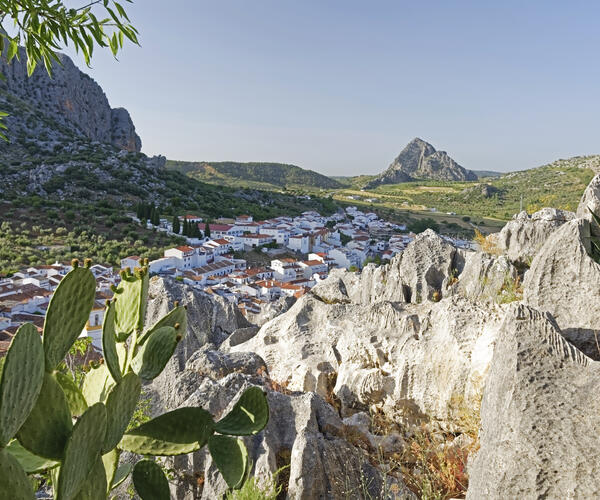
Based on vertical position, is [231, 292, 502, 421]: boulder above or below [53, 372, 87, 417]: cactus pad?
below

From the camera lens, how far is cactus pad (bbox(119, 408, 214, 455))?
2.25 metres

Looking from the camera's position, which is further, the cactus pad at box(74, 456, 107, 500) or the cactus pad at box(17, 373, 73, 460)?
the cactus pad at box(74, 456, 107, 500)

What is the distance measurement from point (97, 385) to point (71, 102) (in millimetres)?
115750

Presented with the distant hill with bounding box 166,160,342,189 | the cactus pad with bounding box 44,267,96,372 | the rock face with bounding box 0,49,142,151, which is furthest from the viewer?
the distant hill with bounding box 166,160,342,189

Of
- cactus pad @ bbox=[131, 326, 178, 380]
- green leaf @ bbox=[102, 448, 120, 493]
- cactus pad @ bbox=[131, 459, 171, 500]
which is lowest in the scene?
cactus pad @ bbox=[131, 459, 171, 500]

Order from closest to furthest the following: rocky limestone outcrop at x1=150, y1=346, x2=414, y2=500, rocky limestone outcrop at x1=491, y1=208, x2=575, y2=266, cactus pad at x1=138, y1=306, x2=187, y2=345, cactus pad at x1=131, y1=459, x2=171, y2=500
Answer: cactus pad at x1=131, y1=459, x2=171, y2=500, cactus pad at x1=138, y1=306, x2=187, y2=345, rocky limestone outcrop at x1=150, y1=346, x2=414, y2=500, rocky limestone outcrop at x1=491, y1=208, x2=575, y2=266

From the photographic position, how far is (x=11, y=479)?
1364 mm

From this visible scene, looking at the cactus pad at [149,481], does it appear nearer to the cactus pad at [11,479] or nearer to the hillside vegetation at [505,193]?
the cactus pad at [11,479]

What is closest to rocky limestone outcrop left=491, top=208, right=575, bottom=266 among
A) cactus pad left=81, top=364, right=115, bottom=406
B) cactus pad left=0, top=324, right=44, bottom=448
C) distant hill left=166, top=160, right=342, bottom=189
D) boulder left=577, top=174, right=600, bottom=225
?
boulder left=577, top=174, right=600, bottom=225

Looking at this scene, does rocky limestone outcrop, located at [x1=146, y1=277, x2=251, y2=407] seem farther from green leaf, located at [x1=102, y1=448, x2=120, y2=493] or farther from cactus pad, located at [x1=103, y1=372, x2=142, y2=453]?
cactus pad, located at [x1=103, y1=372, x2=142, y2=453]

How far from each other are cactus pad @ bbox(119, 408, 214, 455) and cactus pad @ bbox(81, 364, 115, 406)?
0.26 meters

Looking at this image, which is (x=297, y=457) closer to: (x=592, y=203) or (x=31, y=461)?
(x=31, y=461)

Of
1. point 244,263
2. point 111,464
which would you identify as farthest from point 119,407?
point 244,263

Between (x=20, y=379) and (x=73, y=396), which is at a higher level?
(x=20, y=379)
